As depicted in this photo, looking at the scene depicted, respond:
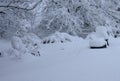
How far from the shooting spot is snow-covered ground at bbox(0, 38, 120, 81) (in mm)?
4906

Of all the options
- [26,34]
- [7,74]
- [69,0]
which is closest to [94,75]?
[7,74]

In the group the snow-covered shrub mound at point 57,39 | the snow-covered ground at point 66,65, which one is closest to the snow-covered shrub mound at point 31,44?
the snow-covered ground at point 66,65

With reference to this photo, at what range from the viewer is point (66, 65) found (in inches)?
228

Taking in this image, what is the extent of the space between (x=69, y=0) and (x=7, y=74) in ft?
12.8

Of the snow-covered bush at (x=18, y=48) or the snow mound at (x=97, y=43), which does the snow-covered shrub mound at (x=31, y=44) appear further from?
the snow mound at (x=97, y=43)

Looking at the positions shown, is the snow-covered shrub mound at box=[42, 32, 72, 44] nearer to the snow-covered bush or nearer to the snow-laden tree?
the snow-laden tree

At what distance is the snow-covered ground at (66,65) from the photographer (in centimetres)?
491

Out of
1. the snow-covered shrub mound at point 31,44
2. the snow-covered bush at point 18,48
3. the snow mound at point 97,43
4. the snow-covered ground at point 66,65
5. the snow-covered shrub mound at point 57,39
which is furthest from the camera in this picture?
the snow-covered shrub mound at point 57,39

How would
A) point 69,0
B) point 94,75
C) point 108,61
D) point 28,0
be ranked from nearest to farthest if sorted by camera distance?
1. point 94,75
2. point 108,61
3. point 28,0
4. point 69,0

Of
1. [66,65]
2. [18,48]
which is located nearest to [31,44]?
[18,48]

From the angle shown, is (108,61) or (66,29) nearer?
(108,61)

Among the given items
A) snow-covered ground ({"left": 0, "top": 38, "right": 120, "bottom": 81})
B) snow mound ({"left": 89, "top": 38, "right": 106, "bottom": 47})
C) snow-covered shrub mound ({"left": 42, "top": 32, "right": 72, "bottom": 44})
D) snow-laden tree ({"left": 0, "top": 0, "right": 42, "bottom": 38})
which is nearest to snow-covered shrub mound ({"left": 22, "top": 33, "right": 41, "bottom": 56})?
snow-covered ground ({"left": 0, "top": 38, "right": 120, "bottom": 81})

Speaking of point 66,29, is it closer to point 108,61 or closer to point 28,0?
point 28,0

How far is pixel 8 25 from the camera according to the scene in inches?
284
